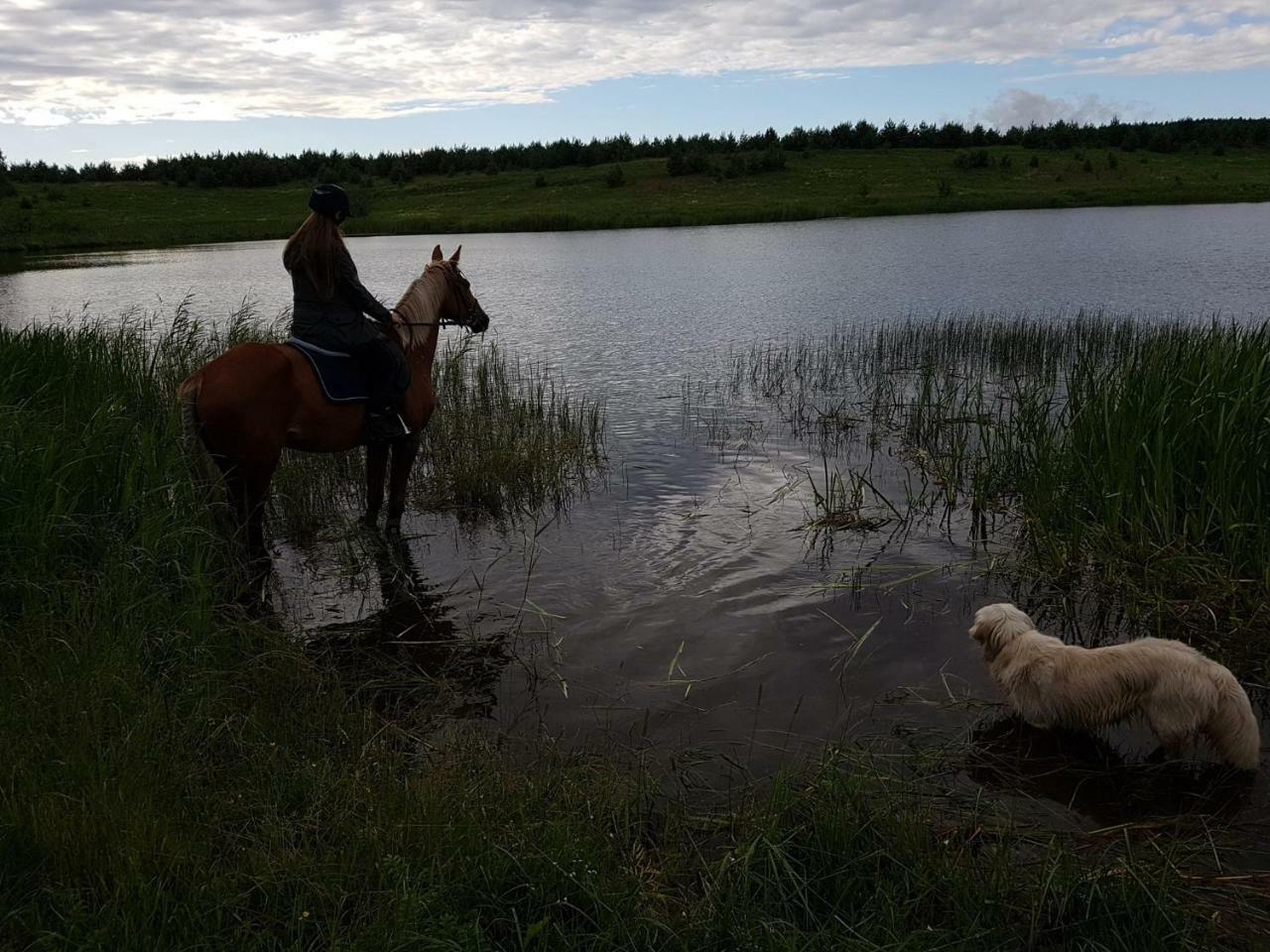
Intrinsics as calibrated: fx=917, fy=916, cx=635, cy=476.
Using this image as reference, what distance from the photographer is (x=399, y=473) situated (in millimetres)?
8320

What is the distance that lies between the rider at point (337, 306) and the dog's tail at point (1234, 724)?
19.5 ft

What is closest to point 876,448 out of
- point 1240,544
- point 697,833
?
point 1240,544

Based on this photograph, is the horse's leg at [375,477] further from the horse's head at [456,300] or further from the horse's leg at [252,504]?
the horse's head at [456,300]

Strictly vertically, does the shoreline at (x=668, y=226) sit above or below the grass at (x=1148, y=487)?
above

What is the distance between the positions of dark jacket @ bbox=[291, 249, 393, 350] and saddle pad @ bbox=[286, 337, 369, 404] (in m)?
0.06

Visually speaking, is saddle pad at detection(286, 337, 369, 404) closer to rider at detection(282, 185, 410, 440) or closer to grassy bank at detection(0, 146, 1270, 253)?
rider at detection(282, 185, 410, 440)

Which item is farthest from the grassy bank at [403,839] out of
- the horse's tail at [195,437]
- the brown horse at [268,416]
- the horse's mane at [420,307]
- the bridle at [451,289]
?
the bridle at [451,289]

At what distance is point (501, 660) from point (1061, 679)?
10.8 ft

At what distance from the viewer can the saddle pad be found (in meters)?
7.18

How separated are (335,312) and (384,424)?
109 centimetres

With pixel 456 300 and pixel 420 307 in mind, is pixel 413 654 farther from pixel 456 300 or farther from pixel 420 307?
pixel 456 300

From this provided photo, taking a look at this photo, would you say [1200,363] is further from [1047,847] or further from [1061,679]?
[1047,847]

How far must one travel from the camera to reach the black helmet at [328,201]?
6785mm

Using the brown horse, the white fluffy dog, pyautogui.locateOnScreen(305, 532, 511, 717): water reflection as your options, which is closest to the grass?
the white fluffy dog
